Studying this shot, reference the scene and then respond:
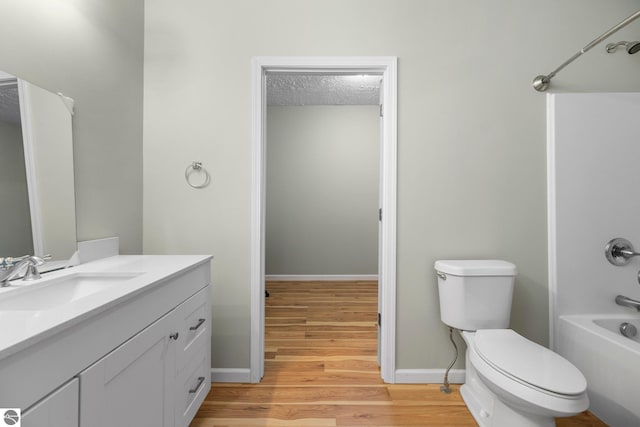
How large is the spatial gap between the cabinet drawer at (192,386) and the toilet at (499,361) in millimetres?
1273

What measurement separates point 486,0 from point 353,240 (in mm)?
2863

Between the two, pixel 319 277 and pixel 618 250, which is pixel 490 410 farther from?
pixel 319 277

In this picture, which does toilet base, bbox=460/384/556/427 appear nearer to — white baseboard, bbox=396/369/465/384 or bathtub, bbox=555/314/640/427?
white baseboard, bbox=396/369/465/384

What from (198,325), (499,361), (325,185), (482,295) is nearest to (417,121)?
(482,295)

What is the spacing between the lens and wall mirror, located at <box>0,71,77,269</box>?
1.00 m

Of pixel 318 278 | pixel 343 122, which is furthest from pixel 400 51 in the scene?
pixel 318 278

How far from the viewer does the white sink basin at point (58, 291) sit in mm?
903

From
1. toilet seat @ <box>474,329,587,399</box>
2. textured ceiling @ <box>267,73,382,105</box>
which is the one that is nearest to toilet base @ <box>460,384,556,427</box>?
toilet seat @ <box>474,329,587,399</box>

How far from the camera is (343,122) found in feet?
12.8

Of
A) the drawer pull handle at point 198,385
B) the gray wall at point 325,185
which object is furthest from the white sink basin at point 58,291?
the gray wall at point 325,185

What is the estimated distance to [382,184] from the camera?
1743 millimetres

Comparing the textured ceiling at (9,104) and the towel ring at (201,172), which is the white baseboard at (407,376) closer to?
the towel ring at (201,172)

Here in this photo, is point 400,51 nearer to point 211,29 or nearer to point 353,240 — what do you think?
point 211,29

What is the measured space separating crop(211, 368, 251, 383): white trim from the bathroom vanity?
292 mm
